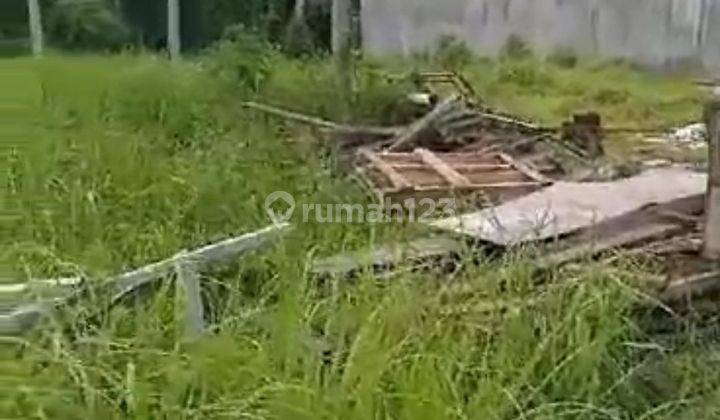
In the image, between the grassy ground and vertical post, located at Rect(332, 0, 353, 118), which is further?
A: vertical post, located at Rect(332, 0, 353, 118)

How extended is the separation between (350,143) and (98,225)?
2836 mm

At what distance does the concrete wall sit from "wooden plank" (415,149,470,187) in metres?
4.62

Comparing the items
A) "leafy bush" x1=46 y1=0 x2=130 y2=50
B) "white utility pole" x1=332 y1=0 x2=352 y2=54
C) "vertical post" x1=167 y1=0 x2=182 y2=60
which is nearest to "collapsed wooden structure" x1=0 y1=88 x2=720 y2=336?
"white utility pole" x1=332 y1=0 x2=352 y2=54

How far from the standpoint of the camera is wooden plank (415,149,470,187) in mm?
5812

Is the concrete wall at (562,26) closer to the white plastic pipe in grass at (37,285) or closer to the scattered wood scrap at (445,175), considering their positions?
the scattered wood scrap at (445,175)

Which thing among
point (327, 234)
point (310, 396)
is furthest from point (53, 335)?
point (327, 234)

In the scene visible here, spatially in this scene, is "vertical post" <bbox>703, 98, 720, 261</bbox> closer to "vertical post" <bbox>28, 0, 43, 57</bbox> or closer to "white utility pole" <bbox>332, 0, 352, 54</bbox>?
"white utility pole" <bbox>332, 0, 352, 54</bbox>

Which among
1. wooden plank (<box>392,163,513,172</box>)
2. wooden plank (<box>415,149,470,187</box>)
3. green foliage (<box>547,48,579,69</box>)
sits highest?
green foliage (<box>547,48,579,69</box>)

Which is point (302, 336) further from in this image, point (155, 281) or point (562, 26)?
point (562, 26)

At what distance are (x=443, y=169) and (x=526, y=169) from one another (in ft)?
1.57

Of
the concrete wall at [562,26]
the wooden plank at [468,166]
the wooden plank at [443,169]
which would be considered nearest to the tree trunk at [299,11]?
the concrete wall at [562,26]

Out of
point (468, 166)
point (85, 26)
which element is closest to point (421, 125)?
point (468, 166)

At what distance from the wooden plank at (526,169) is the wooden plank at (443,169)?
376 mm

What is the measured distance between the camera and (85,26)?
12578 mm
